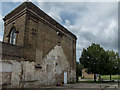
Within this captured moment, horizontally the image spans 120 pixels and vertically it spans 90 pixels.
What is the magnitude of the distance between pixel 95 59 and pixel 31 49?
14725mm

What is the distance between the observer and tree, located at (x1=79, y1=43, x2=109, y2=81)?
2239 centimetres

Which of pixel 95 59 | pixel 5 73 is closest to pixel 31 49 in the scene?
pixel 5 73

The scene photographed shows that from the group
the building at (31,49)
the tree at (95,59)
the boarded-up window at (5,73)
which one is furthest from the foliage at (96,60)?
the boarded-up window at (5,73)

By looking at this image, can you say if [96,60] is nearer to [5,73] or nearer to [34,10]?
[34,10]

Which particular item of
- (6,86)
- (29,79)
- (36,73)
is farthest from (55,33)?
(6,86)

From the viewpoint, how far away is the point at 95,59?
22.6 meters

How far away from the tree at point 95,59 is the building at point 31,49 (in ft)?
22.1

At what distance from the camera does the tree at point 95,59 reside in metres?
22.4

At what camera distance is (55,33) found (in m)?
16.6

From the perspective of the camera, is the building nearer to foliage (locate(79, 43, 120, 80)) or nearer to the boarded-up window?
the boarded-up window

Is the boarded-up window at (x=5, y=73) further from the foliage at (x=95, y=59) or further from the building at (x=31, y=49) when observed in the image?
the foliage at (x=95, y=59)

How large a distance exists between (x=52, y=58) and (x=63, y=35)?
16.4 ft

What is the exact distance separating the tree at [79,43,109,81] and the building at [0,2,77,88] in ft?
22.1

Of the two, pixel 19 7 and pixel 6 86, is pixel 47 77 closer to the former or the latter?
pixel 6 86
